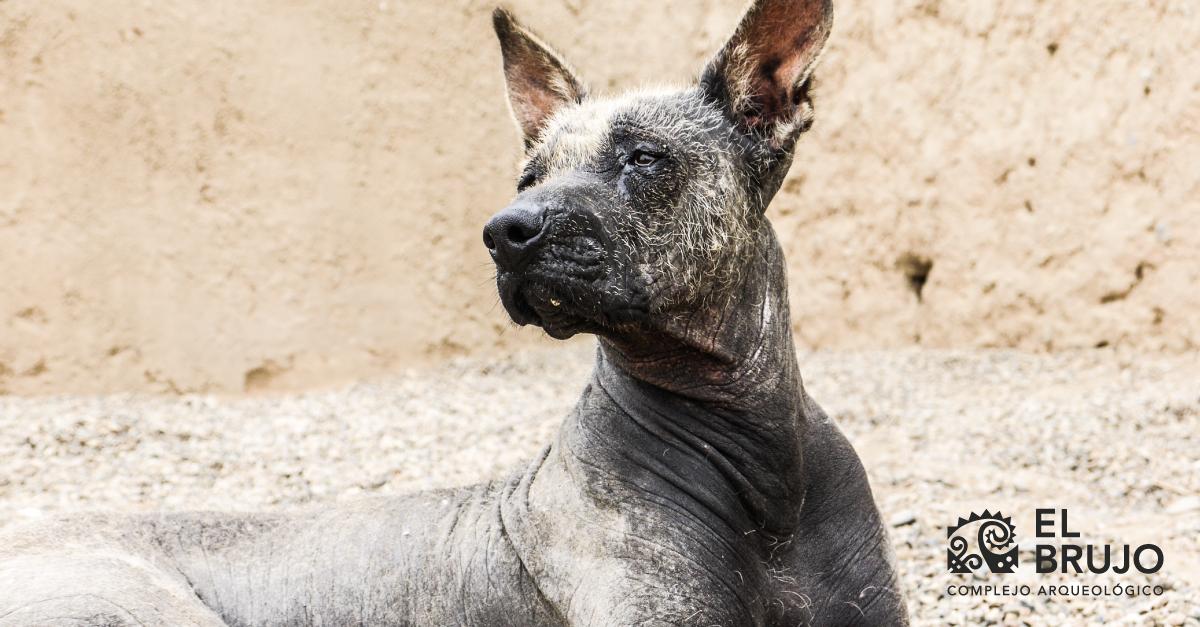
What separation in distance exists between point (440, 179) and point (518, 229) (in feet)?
22.0

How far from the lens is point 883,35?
9.93 meters

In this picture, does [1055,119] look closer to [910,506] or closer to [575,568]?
[910,506]

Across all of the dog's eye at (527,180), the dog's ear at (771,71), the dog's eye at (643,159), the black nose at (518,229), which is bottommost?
the black nose at (518,229)

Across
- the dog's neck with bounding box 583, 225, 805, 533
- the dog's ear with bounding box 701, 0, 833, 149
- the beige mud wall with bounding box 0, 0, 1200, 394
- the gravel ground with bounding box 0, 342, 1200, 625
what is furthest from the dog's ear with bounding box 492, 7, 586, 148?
the beige mud wall with bounding box 0, 0, 1200, 394

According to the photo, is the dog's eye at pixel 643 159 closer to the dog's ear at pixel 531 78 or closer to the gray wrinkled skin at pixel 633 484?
the gray wrinkled skin at pixel 633 484

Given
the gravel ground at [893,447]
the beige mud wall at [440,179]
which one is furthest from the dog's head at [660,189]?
the beige mud wall at [440,179]

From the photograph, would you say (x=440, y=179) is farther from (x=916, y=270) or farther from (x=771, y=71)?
(x=771, y=71)

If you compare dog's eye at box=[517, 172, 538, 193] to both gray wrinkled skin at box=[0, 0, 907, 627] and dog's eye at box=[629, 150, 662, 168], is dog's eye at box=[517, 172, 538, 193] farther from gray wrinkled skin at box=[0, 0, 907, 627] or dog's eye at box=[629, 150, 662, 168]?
dog's eye at box=[629, 150, 662, 168]

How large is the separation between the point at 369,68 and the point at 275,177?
1.18 m

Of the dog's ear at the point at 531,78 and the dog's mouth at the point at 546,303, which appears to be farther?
the dog's ear at the point at 531,78

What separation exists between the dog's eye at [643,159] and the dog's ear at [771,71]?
389mm

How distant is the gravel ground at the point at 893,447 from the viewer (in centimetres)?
557

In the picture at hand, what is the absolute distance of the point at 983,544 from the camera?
5578 mm

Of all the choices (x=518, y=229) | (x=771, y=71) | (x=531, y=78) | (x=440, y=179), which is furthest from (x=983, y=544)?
(x=440, y=179)
